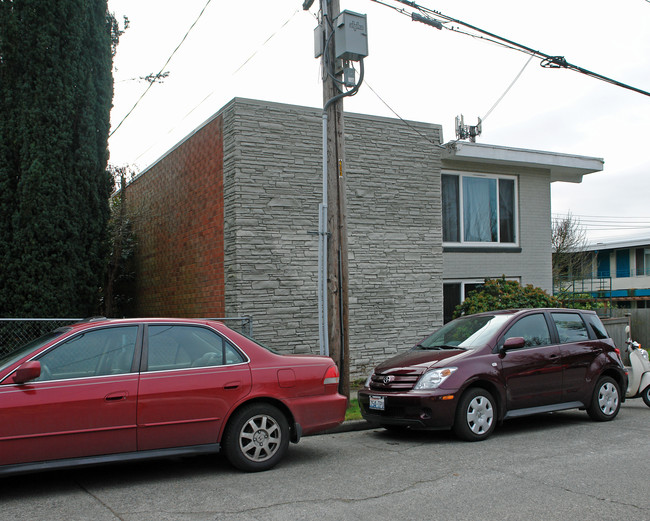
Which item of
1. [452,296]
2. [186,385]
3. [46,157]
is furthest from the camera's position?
[452,296]

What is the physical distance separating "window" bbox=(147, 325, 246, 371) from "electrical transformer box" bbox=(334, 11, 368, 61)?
4.61 metres

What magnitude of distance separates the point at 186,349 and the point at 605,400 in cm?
604

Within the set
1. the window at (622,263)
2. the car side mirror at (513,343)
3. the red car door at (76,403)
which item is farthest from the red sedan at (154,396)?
the window at (622,263)

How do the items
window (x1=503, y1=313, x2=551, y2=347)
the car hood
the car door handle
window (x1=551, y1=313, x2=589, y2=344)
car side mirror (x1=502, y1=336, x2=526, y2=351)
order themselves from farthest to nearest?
window (x1=551, y1=313, x2=589, y2=344) → window (x1=503, y1=313, x2=551, y2=347) → car side mirror (x1=502, y1=336, x2=526, y2=351) → the car hood → the car door handle

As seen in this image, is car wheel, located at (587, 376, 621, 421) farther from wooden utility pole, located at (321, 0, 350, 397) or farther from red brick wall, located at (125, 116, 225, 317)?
red brick wall, located at (125, 116, 225, 317)

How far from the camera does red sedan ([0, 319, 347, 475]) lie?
212 inches

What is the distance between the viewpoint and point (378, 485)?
567 centimetres

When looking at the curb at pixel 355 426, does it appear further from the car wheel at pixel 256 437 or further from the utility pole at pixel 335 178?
the car wheel at pixel 256 437

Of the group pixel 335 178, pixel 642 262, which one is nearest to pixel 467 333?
pixel 335 178

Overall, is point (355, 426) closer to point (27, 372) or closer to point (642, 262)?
point (27, 372)

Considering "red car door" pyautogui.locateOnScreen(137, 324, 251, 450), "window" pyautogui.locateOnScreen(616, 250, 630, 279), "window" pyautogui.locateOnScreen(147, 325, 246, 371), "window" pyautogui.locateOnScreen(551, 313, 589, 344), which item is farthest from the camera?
"window" pyautogui.locateOnScreen(616, 250, 630, 279)

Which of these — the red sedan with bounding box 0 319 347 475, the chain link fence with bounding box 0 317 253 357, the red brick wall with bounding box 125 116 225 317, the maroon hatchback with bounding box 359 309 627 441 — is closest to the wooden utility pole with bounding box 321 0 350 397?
the maroon hatchback with bounding box 359 309 627 441

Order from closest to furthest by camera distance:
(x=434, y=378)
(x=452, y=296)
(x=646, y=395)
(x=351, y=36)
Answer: (x=434, y=378)
(x=351, y=36)
(x=646, y=395)
(x=452, y=296)

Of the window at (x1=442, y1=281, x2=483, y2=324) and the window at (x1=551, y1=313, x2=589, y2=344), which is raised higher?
the window at (x1=442, y1=281, x2=483, y2=324)
